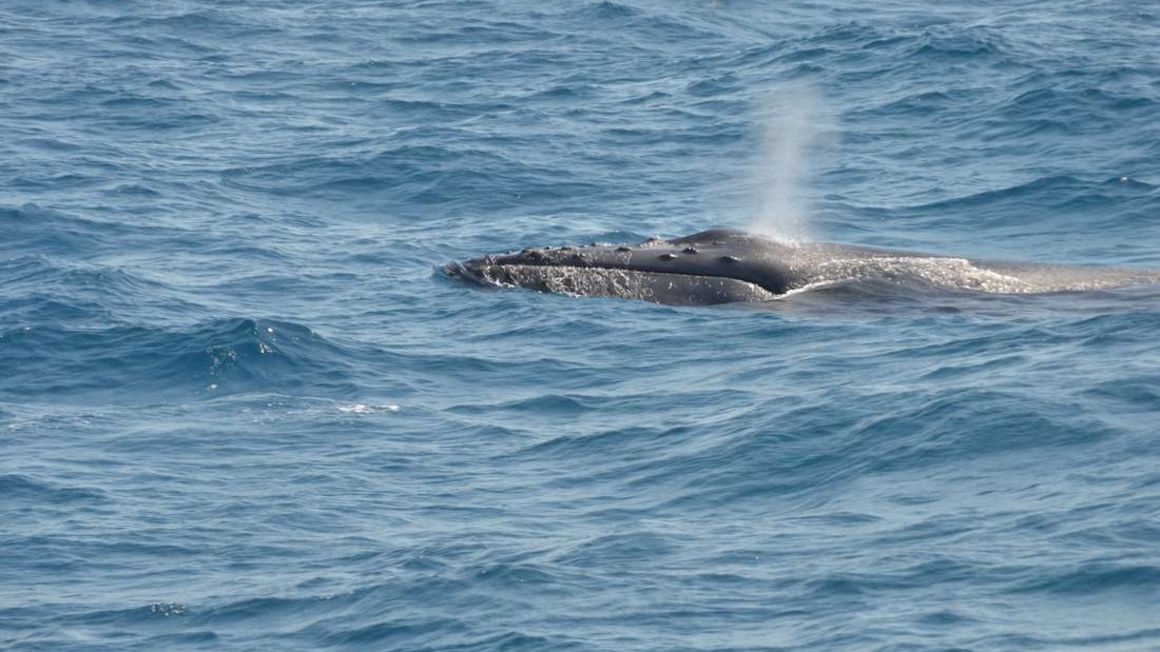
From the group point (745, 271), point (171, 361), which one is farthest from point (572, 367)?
point (171, 361)

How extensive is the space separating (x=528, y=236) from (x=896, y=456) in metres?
14.4

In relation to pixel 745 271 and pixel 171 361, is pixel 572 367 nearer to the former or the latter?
pixel 745 271

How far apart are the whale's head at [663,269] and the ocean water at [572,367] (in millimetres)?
409

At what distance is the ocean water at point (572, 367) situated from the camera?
64.3 ft

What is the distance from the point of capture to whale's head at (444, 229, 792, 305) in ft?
97.8

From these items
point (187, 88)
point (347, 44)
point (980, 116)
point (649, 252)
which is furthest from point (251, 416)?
point (347, 44)

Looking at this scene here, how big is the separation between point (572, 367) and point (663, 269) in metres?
2.75

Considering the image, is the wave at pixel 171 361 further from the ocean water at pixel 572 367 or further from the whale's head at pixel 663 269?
the whale's head at pixel 663 269

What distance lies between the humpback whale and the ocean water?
43 cm

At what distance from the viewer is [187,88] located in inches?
2007

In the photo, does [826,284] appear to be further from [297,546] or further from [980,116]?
[980,116]

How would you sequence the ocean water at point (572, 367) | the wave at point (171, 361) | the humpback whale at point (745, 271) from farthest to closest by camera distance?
1. the humpback whale at point (745, 271)
2. the wave at point (171, 361)
3. the ocean water at point (572, 367)

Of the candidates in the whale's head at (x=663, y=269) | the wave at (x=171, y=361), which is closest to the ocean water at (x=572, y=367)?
the wave at (x=171, y=361)

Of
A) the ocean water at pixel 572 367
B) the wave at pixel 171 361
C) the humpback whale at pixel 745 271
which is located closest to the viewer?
the ocean water at pixel 572 367
